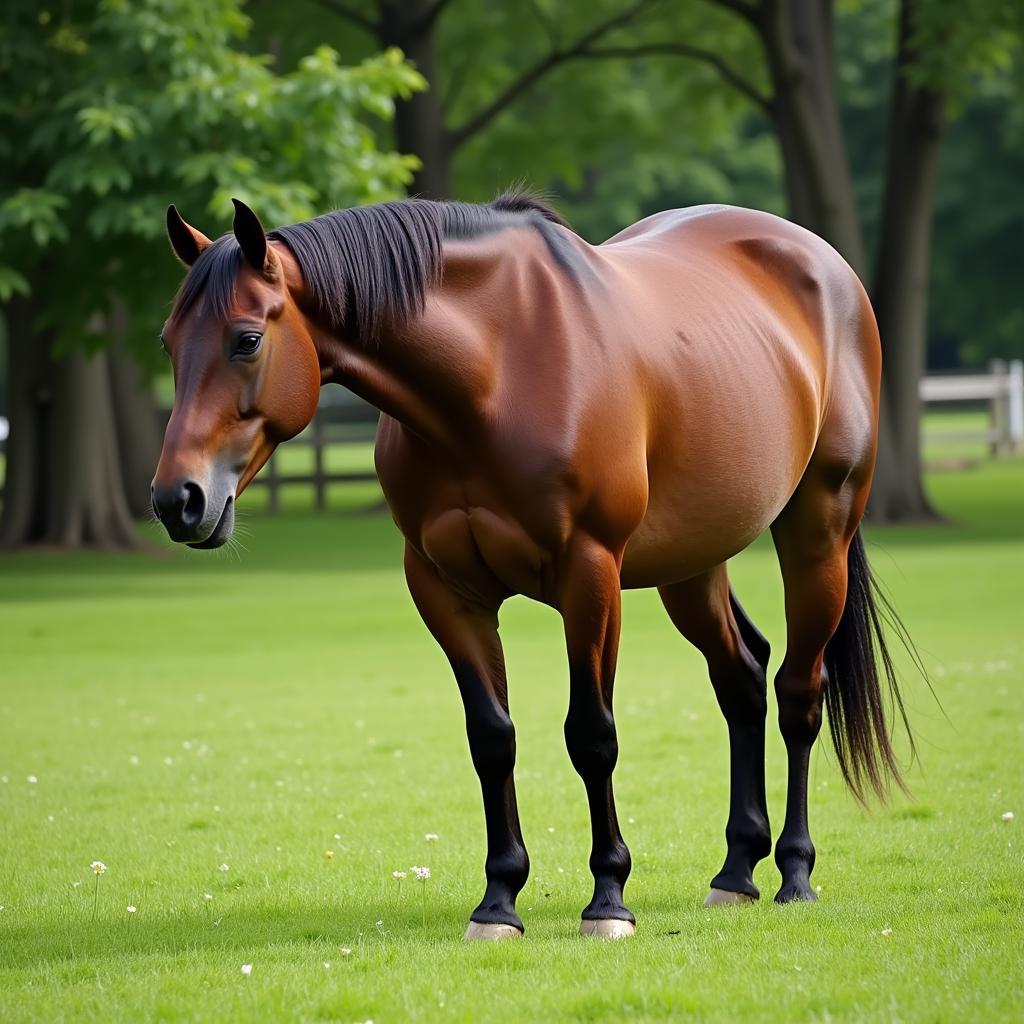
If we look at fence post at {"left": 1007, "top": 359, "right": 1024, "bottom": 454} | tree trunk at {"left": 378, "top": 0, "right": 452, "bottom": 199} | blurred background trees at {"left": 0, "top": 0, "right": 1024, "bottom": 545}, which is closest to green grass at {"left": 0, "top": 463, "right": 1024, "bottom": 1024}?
blurred background trees at {"left": 0, "top": 0, "right": 1024, "bottom": 545}

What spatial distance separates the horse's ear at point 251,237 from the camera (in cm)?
494

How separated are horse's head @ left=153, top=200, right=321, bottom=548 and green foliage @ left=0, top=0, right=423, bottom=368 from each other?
12896 mm

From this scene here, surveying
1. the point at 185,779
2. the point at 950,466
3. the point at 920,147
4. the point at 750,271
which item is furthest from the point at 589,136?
the point at 750,271

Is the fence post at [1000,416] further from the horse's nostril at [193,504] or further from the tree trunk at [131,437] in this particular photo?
the horse's nostril at [193,504]

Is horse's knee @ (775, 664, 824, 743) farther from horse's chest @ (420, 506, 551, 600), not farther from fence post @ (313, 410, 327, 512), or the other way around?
fence post @ (313, 410, 327, 512)

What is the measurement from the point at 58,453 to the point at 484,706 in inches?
787

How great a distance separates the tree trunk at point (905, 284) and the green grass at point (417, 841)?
9.04m

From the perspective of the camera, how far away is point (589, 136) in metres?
33.2

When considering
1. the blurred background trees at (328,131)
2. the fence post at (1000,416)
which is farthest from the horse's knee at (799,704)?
the fence post at (1000,416)

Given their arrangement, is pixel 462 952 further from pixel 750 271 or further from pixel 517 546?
pixel 750 271

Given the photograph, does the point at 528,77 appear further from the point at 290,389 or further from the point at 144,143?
the point at 290,389

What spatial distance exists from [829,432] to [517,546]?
5.84 ft

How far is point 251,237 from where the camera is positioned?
16.5 feet

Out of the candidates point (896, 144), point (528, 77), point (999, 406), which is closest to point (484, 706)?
point (896, 144)
